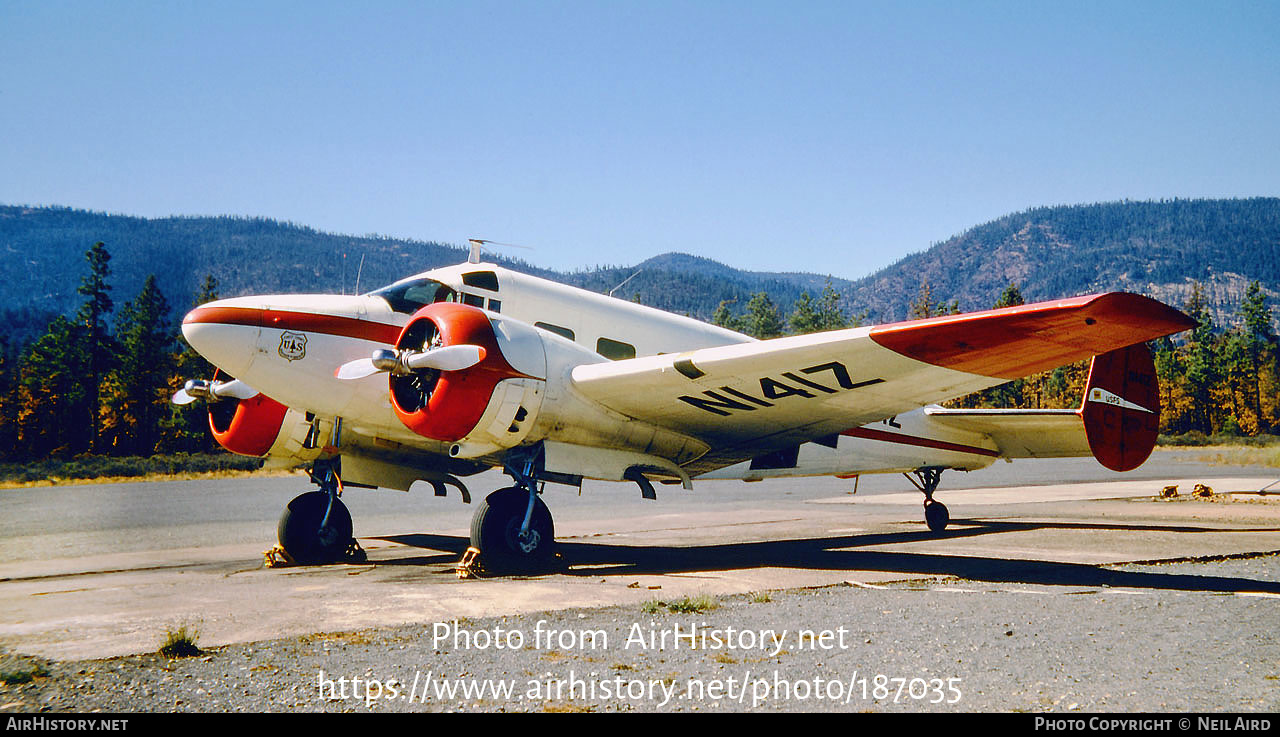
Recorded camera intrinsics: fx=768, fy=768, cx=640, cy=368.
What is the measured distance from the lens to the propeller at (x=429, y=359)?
290 inches

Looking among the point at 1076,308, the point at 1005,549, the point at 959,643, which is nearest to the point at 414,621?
the point at 959,643

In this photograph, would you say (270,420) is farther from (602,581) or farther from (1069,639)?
(1069,639)

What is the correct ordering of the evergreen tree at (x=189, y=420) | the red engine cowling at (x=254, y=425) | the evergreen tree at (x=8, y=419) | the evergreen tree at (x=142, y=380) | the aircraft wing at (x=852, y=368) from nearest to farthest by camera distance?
the aircraft wing at (x=852, y=368) → the red engine cowling at (x=254, y=425) → the evergreen tree at (x=189, y=420) → the evergreen tree at (x=8, y=419) → the evergreen tree at (x=142, y=380)

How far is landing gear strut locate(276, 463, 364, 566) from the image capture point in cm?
971

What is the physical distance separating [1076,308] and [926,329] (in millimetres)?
1236

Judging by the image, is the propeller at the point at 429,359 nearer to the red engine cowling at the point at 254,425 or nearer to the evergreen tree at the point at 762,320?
the red engine cowling at the point at 254,425

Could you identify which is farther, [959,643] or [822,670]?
[959,643]

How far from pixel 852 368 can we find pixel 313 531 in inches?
277

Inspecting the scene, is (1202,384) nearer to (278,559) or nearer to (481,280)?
(481,280)

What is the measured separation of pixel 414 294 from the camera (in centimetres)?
957

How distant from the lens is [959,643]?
4.60m

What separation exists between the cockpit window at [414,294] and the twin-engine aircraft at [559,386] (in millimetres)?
20

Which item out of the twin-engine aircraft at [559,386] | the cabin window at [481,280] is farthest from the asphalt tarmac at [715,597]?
the cabin window at [481,280]

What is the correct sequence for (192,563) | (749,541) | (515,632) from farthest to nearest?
(749,541) < (192,563) < (515,632)
